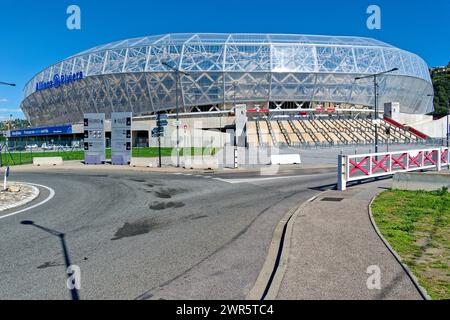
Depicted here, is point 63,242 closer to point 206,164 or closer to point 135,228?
point 135,228

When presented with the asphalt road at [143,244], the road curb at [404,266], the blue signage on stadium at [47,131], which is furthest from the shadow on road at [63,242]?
the blue signage on stadium at [47,131]

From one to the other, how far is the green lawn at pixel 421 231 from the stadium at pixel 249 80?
44.3 metres

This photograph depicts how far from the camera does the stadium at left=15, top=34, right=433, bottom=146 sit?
2421 inches

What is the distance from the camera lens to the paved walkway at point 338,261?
13.4ft

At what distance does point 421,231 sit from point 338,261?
9.70ft

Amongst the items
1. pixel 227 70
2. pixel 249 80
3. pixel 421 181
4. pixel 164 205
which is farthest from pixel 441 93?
pixel 164 205

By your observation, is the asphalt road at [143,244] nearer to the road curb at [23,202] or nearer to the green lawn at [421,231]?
the road curb at [23,202]

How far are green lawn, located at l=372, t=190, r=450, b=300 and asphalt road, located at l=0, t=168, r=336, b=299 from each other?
2.38 m

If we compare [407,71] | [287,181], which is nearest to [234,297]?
[287,181]

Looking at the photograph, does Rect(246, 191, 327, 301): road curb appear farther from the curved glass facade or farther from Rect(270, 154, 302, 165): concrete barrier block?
the curved glass facade

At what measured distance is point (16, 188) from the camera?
14.2 m

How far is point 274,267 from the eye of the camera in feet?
16.5

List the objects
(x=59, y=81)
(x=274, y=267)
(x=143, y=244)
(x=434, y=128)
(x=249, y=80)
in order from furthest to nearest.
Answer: (x=59, y=81)
(x=434, y=128)
(x=249, y=80)
(x=143, y=244)
(x=274, y=267)
